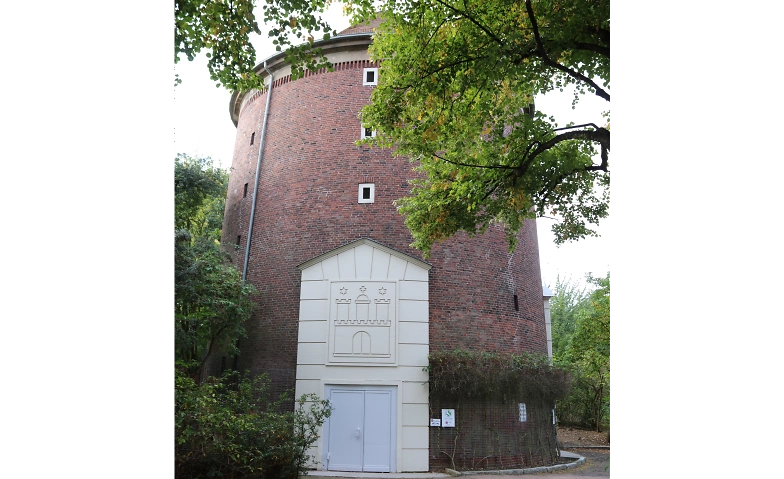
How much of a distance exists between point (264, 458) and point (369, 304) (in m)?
6.03

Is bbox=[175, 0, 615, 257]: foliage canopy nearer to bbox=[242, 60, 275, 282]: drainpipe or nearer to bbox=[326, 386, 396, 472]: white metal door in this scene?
bbox=[326, 386, 396, 472]: white metal door

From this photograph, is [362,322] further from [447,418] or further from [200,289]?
[200,289]

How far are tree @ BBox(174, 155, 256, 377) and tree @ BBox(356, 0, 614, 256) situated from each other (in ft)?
19.1

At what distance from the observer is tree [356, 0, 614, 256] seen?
802 cm

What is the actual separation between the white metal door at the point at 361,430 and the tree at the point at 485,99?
553cm

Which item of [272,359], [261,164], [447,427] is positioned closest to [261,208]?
[261,164]

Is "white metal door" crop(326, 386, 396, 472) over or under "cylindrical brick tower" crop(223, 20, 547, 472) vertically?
under

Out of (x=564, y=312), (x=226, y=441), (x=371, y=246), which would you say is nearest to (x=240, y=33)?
(x=226, y=441)

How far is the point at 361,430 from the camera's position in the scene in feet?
46.9

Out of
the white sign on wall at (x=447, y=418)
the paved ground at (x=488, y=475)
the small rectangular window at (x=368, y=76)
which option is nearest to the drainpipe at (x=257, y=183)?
the small rectangular window at (x=368, y=76)

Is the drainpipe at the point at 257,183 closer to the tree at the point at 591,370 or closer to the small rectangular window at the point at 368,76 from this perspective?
the small rectangular window at the point at 368,76

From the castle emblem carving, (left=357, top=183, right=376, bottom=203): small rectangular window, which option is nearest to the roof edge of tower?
(left=357, top=183, right=376, bottom=203): small rectangular window

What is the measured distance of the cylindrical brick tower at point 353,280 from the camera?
47.3 ft

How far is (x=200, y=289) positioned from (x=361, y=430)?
5403mm
